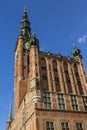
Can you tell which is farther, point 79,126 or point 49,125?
point 79,126

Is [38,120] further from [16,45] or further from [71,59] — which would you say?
[16,45]

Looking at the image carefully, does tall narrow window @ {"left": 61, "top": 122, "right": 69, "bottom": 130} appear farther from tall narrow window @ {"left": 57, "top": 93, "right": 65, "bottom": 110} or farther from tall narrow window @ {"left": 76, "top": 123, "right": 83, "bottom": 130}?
tall narrow window @ {"left": 57, "top": 93, "right": 65, "bottom": 110}

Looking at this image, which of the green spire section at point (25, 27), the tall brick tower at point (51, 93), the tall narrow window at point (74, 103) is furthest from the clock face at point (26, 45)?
the tall narrow window at point (74, 103)

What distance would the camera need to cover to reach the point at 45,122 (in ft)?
99.6

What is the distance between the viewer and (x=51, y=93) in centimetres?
3400

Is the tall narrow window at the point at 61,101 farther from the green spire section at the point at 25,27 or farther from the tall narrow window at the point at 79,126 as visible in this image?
the green spire section at the point at 25,27

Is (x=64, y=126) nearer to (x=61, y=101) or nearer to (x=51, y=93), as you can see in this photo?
(x=61, y=101)

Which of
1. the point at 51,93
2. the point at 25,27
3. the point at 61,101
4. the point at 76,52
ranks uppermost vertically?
the point at 25,27

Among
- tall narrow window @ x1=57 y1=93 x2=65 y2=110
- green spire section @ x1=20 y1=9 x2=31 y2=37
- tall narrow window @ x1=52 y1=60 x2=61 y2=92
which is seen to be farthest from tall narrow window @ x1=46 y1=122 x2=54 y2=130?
green spire section @ x1=20 y1=9 x2=31 y2=37

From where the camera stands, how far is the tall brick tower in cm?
3112

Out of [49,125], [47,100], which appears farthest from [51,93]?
[49,125]

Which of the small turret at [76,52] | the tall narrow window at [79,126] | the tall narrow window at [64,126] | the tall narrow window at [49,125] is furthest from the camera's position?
the small turret at [76,52]

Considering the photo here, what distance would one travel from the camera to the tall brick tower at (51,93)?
31125 mm

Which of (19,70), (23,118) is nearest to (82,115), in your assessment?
(23,118)
